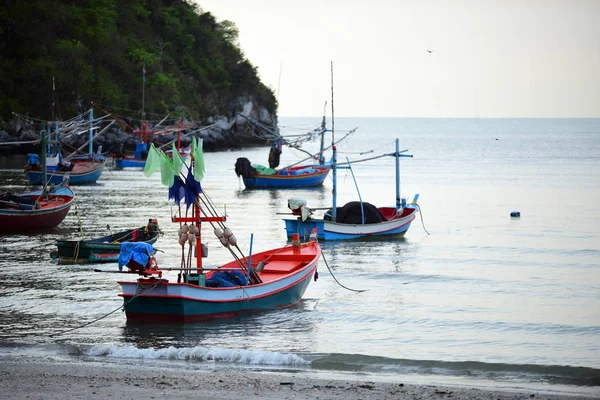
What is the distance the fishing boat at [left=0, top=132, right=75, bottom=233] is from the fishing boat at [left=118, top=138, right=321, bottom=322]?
13.6 m

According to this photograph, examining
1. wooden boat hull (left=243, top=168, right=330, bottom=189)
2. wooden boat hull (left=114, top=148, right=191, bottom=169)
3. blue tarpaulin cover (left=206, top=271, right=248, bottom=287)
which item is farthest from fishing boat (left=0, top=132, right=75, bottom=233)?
wooden boat hull (left=114, top=148, right=191, bottom=169)

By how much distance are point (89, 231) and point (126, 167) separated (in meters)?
42.3

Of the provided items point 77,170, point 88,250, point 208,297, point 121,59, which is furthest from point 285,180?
point 121,59

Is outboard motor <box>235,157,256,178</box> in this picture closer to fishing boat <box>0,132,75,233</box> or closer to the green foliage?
the green foliage

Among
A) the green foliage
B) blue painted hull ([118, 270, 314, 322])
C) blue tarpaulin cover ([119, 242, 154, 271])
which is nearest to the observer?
blue tarpaulin cover ([119, 242, 154, 271])

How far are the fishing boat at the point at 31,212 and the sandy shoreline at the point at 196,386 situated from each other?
17407 mm

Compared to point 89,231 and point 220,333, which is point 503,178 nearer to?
point 89,231

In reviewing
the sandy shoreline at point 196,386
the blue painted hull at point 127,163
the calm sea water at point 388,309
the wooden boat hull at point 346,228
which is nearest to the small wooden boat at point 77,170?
the blue painted hull at point 127,163

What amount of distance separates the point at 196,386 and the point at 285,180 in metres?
44.3

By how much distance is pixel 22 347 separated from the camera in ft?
50.6

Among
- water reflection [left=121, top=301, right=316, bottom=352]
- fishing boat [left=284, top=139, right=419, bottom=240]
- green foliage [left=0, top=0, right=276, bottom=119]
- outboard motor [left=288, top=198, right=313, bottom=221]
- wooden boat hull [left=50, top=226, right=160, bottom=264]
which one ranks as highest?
green foliage [left=0, top=0, right=276, bottom=119]

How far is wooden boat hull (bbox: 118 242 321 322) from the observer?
1659 centimetres

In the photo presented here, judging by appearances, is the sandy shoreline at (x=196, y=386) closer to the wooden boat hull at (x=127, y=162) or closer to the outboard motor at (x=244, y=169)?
the outboard motor at (x=244, y=169)

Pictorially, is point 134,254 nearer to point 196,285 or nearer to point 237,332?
point 196,285
